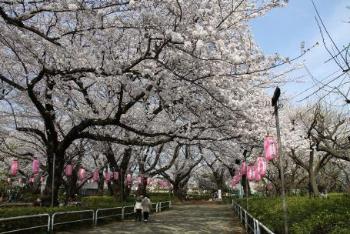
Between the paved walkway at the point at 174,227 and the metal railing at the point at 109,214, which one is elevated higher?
the metal railing at the point at 109,214

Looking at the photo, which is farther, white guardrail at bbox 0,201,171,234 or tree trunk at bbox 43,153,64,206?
tree trunk at bbox 43,153,64,206

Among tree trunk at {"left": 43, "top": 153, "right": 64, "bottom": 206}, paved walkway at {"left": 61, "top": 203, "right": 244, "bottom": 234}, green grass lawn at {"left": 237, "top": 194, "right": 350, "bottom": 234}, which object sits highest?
tree trunk at {"left": 43, "top": 153, "right": 64, "bottom": 206}

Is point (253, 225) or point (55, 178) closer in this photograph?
point (253, 225)

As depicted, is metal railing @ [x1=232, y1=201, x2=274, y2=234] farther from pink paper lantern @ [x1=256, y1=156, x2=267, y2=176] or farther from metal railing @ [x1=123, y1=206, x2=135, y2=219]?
metal railing @ [x1=123, y1=206, x2=135, y2=219]

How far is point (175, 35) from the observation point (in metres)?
8.76

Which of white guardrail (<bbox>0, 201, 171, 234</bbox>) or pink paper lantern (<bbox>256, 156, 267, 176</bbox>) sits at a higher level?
pink paper lantern (<bbox>256, 156, 267, 176</bbox>)

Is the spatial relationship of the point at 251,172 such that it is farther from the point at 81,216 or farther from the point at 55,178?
the point at 55,178

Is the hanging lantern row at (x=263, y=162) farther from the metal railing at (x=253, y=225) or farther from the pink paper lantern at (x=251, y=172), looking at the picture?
the metal railing at (x=253, y=225)

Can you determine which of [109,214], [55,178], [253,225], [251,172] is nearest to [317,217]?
[253,225]

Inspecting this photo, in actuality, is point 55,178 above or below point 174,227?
above

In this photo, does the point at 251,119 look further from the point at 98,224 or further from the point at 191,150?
the point at 191,150

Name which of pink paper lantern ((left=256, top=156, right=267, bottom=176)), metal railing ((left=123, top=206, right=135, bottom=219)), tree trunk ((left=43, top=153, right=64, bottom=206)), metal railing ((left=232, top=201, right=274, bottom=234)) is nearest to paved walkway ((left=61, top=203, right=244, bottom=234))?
metal railing ((left=232, top=201, right=274, bottom=234))

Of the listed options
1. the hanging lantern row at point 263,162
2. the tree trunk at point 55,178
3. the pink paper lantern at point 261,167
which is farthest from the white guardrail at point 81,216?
the pink paper lantern at point 261,167

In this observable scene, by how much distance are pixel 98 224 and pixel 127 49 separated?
9.48 metres
